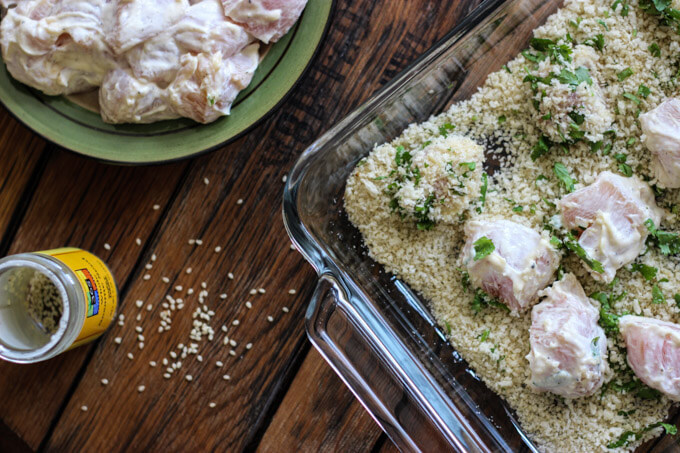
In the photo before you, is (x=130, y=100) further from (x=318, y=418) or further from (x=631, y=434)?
(x=631, y=434)

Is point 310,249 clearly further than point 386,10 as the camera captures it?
No

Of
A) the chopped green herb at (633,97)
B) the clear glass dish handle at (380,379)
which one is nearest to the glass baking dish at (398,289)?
the clear glass dish handle at (380,379)

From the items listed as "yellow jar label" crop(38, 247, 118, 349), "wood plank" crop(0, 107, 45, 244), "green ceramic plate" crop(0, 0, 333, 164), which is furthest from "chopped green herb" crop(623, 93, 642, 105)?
"wood plank" crop(0, 107, 45, 244)

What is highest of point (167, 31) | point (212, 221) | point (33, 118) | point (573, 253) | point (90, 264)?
point (167, 31)

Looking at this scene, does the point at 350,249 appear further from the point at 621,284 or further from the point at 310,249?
the point at 621,284

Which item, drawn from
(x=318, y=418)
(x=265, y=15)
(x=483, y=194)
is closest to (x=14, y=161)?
(x=265, y=15)

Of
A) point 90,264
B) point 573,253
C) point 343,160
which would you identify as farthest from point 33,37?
point 573,253

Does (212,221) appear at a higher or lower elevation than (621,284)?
lower
